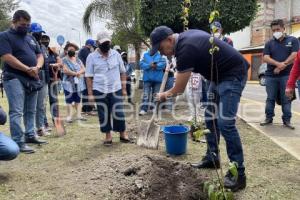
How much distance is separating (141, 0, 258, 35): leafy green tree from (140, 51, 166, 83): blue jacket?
2.13 meters

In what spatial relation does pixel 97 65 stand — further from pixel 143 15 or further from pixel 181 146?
pixel 143 15

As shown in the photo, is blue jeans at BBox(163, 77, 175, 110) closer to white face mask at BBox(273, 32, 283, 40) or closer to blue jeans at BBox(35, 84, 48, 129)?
white face mask at BBox(273, 32, 283, 40)

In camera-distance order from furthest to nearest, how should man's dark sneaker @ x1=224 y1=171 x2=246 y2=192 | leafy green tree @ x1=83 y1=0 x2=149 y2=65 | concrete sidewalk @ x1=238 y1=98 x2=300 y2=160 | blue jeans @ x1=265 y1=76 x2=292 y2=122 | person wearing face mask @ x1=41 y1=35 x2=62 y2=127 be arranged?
leafy green tree @ x1=83 y1=0 x2=149 y2=65 → person wearing face mask @ x1=41 y1=35 x2=62 y2=127 → blue jeans @ x1=265 y1=76 x2=292 y2=122 → concrete sidewalk @ x1=238 y1=98 x2=300 y2=160 → man's dark sneaker @ x1=224 y1=171 x2=246 y2=192

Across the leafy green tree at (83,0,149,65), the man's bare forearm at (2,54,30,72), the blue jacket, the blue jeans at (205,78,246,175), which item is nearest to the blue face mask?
the man's bare forearm at (2,54,30,72)

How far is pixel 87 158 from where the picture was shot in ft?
17.4

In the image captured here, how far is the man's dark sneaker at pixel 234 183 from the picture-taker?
3.84 m

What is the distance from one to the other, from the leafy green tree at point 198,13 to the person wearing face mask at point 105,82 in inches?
203

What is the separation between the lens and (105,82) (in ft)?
19.7

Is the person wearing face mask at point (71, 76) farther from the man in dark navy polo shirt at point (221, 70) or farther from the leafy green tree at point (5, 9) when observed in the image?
the leafy green tree at point (5, 9)

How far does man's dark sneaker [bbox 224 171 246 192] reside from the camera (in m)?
3.84

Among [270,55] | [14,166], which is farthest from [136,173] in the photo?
[270,55]

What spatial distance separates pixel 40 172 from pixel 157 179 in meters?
1.66

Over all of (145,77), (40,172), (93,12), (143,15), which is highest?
(93,12)

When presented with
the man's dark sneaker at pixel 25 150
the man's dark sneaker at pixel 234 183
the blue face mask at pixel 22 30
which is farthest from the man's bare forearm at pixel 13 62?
the man's dark sneaker at pixel 234 183
